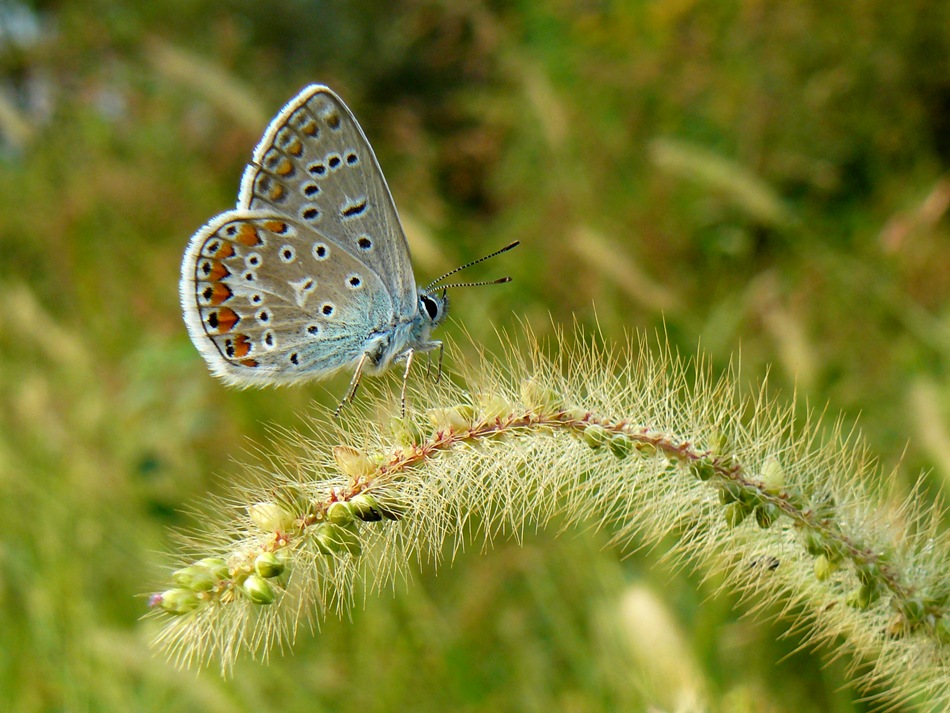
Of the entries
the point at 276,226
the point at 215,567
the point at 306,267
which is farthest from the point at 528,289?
the point at 215,567

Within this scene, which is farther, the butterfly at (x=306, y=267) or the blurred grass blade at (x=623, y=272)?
the blurred grass blade at (x=623, y=272)

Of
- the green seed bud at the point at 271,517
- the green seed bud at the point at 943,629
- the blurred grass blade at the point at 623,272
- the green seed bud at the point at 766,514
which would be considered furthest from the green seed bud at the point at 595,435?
the blurred grass blade at the point at 623,272

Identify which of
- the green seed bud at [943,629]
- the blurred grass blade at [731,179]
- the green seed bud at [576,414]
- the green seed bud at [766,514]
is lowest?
the blurred grass blade at [731,179]

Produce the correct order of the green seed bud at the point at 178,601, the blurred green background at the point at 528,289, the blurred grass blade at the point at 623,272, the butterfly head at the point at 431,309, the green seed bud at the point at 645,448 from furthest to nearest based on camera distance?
the blurred grass blade at the point at 623,272, the blurred green background at the point at 528,289, the butterfly head at the point at 431,309, the green seed bud at the point at 645,448, the green seed bud at the point at 178,601

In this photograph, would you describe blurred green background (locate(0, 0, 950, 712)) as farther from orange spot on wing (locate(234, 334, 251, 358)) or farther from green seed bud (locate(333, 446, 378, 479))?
orange spot on wing (locate(234, 334, 251, 358))

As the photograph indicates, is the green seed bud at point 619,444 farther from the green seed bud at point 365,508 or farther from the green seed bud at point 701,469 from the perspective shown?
the green seed bud at point 365,508

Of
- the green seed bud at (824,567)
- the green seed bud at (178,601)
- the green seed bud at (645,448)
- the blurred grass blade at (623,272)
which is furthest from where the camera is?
the blurred grass blade at (623,272)

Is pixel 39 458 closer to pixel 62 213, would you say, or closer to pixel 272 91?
pixel 62 213

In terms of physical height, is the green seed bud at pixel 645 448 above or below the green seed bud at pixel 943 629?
above
